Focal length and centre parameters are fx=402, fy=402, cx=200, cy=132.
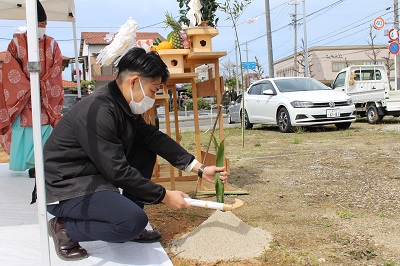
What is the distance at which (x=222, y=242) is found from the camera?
2199 millimetres

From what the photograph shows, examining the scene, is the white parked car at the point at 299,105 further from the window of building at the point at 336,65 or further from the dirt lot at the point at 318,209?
the window of building at the point at 336,65

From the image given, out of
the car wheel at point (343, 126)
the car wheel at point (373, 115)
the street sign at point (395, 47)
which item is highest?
the street sign at point (395, 47)

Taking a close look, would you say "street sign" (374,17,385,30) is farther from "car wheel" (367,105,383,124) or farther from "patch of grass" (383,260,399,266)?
"patch of grass" (383,260,399,266)

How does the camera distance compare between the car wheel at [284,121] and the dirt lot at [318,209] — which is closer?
the dirt lot at [318,209]

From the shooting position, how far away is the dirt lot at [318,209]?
2064 millimetres

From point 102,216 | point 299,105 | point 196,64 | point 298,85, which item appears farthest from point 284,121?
point 102,216

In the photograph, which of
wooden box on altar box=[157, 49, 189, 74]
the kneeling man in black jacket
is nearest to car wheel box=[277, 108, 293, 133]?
wooden box on altar box=[157, 49, 189, 74]

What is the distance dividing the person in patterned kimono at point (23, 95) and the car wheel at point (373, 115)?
8148mm

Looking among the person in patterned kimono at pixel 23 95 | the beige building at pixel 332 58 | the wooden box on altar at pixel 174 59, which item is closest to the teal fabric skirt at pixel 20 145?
the person in patterned kimono at pixel 23 95

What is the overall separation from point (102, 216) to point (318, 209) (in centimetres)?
157

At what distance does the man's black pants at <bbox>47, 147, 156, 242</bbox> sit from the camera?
6.29 ft

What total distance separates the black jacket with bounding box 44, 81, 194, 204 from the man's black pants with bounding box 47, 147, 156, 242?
47 millimetres

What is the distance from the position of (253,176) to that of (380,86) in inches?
334

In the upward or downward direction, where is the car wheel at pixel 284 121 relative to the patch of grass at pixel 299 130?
upward
